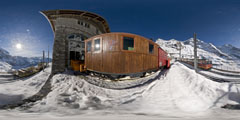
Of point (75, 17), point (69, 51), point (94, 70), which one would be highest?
point (75, 17)

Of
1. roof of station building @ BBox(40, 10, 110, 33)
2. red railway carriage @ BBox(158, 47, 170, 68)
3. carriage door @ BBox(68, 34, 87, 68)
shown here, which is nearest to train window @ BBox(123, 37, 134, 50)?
red railway carriage @ BBox(158, 47, 170, 68)

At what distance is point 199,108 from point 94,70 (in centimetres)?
572

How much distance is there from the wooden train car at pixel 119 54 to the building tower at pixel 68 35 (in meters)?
5.78

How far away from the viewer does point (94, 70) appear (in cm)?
617

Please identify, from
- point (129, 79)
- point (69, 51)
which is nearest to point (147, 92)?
point (129, 79)

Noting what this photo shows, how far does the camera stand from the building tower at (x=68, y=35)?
395 inches

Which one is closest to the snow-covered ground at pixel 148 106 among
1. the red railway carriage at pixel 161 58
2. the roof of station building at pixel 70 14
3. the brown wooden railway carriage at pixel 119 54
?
the brown wooden railway carriage at pixel 119 54

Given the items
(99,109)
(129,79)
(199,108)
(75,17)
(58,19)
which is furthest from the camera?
(75,17)

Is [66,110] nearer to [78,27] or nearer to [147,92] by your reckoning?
[147,92]

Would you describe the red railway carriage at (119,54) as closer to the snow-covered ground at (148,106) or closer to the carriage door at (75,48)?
the snow-covered ground at (148,106)

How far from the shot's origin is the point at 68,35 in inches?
424

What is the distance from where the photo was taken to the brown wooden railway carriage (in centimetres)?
527

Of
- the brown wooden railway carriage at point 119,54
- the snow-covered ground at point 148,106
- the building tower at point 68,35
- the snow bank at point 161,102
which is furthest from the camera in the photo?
the building tower at point 68,35

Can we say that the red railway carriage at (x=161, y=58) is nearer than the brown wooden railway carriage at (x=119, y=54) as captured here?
No
